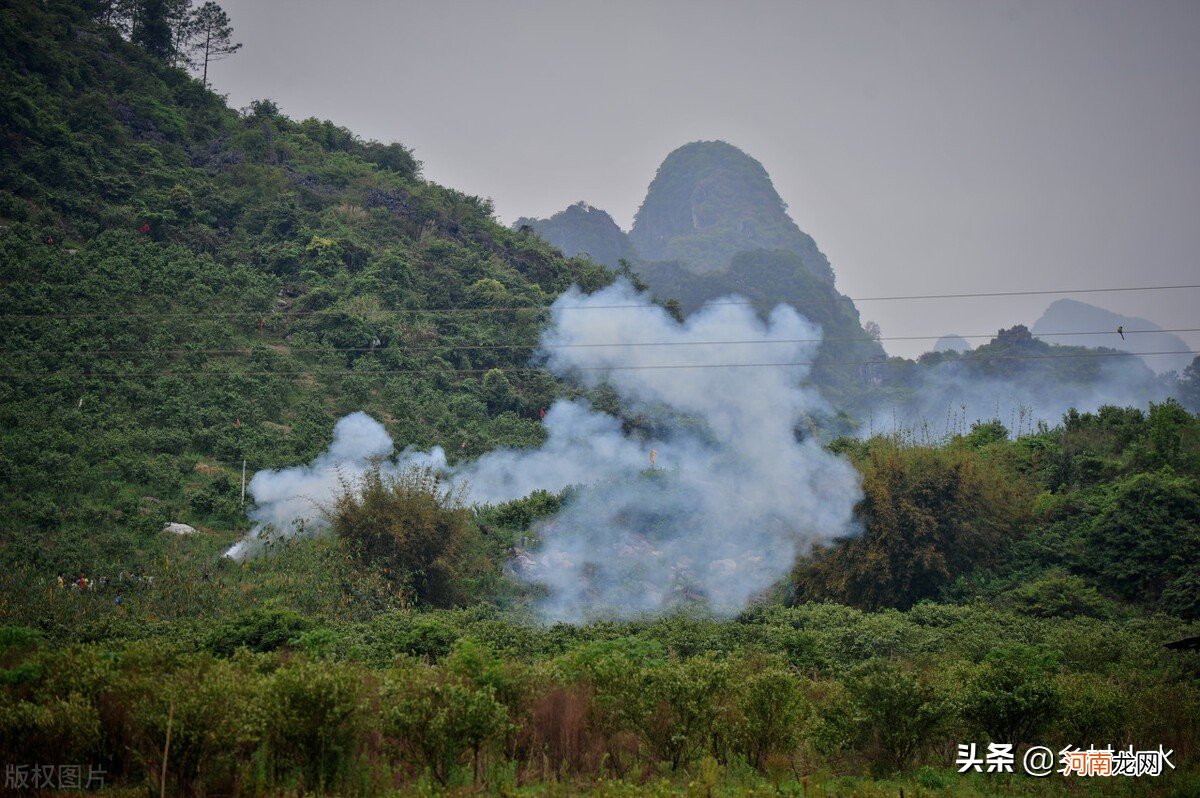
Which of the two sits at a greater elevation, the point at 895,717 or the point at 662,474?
the point at 662,474

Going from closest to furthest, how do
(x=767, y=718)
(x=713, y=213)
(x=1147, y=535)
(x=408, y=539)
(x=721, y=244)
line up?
(x=767, y=718)
(x=1147, y=535)
(x=408, y=539)
(x=721, y=244)
(x=713, y=213)

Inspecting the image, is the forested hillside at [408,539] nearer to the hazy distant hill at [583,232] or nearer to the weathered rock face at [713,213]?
the hazy distant hill at [583,232]

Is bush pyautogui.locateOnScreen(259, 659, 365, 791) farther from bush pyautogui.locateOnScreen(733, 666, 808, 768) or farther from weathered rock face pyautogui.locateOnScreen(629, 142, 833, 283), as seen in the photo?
weathered rock face pyautogui.locateOnScreen(629, 142, 833, 283)

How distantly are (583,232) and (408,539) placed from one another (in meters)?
69.2

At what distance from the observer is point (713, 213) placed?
3996 inches

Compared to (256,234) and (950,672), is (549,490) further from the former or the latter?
(256,234)

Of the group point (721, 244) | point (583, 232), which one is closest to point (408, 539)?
point (583, 232)

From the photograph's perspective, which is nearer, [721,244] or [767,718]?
[767,718]

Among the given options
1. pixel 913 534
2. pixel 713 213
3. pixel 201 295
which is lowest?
pixel 913 534

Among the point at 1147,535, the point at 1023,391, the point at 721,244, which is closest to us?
the point at 1147,535

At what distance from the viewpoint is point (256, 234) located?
140ft

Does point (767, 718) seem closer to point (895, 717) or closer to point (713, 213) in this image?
point (895, 717)

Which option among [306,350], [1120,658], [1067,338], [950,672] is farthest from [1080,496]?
[1067,338]

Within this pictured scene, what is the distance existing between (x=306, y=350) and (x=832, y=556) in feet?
69.2
